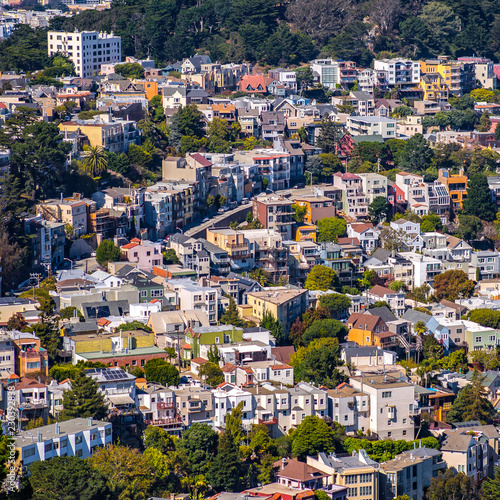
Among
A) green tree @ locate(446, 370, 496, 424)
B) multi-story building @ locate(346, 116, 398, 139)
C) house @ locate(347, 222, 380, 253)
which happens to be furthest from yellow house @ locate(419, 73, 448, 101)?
green tree @ locate(446, 370, 496, 424)

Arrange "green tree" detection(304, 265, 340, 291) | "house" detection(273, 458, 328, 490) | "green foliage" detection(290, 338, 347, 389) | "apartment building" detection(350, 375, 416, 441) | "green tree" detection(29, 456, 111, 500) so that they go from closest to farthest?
"green tree" detection(29, 456, 111, 500) < "house" detection(273, 458, 328, 490) < "apartment building" detection(350, 375, 416, 441) < "green foliage" detection(290, 338, 347, 389) < "green tree" detection(304, 265, 340, 291)

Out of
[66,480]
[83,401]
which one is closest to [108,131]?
[83,401]

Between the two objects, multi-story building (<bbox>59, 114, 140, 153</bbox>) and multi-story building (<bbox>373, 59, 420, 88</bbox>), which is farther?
multi-story building (<bbox>373, 59, 420, 88</bbox>)

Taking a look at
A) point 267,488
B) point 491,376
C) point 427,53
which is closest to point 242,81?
point 427,53

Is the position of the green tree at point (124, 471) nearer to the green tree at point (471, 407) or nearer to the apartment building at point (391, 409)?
the apartment building at point (391, 409)

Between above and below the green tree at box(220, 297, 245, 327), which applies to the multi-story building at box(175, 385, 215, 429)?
below

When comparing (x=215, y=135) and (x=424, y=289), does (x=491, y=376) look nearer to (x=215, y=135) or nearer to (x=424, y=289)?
(x=424, y=289)

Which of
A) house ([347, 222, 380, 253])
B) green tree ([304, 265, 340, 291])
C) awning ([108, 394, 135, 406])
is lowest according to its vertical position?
awning ([108, 394, 135, 406])

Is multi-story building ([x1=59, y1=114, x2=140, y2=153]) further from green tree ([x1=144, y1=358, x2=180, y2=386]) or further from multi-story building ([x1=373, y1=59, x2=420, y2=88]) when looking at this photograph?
multi-story building ([x1=373, y1=59, x2=420, y2=88])

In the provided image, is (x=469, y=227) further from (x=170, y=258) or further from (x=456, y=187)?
(x=170, y=258)
